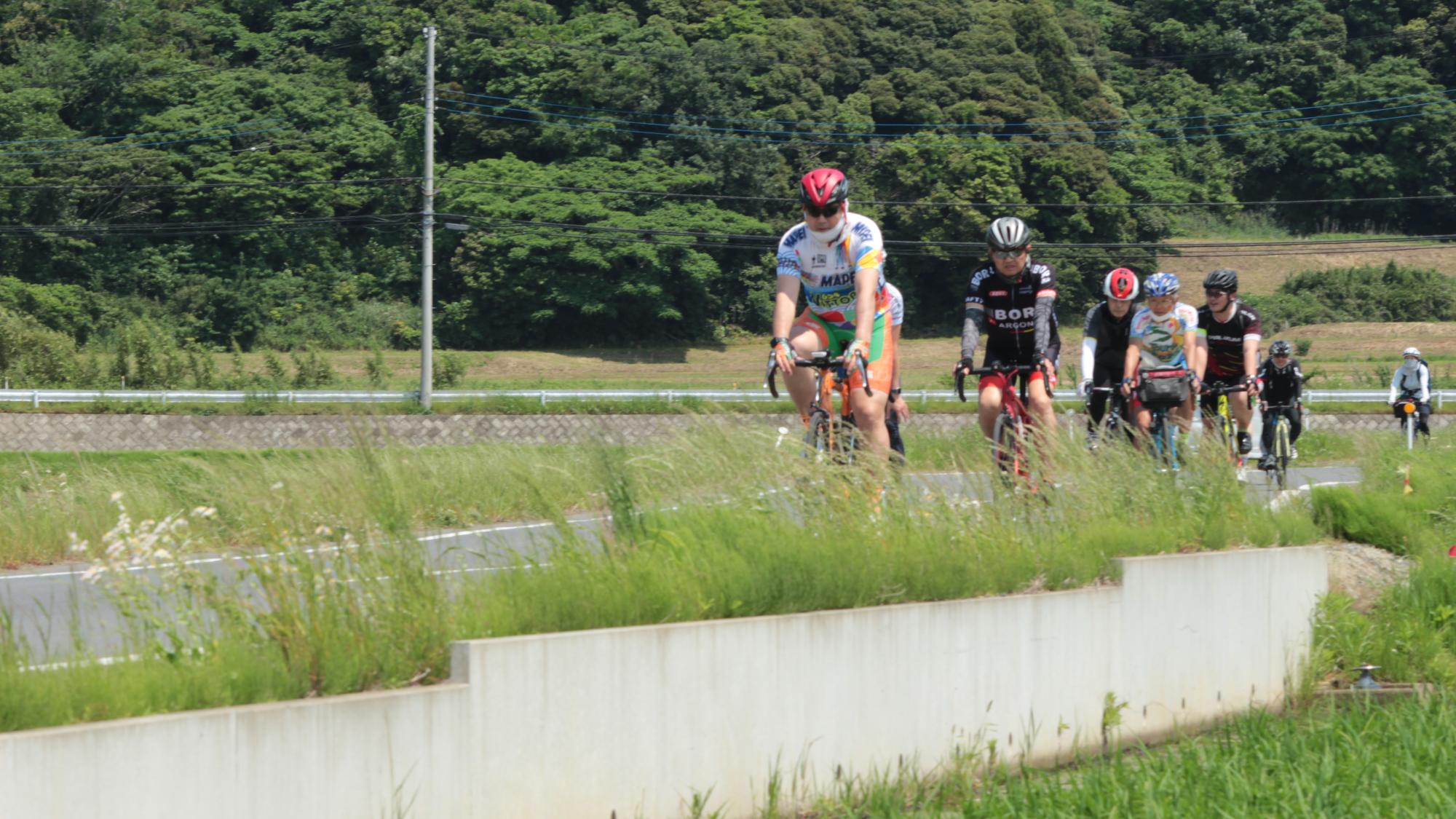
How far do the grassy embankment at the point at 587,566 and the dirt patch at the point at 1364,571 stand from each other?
4.52ft

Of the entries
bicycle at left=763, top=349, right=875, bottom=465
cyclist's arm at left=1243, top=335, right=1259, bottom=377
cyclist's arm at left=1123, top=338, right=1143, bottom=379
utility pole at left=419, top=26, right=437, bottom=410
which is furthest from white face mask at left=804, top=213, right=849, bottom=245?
utility pole at left=419, top=26, right=437, bottom=410

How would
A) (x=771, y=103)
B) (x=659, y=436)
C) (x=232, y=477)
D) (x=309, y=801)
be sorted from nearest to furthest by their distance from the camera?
(x=309, y=801)
(x=232, y=477)
(x=659, y=436)
(x=771, y=103)

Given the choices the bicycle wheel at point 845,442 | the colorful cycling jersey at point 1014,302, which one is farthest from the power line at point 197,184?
the bicycle wheel at point 845,442

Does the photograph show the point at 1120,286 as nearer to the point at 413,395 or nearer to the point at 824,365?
the point at 824,365

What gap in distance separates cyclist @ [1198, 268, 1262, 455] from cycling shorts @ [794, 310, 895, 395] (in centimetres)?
593

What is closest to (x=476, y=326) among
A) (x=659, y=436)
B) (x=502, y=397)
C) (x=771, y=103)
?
(x=771, y=103)

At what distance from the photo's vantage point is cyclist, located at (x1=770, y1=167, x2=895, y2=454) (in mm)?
9250

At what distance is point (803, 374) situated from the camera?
31.4 feet

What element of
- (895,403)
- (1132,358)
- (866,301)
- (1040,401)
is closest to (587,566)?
(866,301)

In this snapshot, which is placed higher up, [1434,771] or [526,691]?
[526,691]

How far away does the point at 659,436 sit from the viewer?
8.53 m

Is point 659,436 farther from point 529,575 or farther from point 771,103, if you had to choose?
point 771,103

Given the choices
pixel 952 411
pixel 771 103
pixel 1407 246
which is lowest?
pixel 952 411

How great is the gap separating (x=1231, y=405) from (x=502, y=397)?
3075 cm
